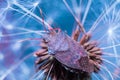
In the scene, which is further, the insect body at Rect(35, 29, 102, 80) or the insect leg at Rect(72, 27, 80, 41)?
the insect leg at Rect(72, 27, 80, 41)

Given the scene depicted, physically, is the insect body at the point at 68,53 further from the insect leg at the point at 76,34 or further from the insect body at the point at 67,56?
the insect leg at the point at 76,34

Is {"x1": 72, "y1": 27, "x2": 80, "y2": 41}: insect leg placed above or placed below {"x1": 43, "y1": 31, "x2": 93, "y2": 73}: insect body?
above

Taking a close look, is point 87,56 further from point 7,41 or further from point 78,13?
point 7,41

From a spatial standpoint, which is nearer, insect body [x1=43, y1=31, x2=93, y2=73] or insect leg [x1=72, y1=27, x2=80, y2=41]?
insect body [x1=43, y1=31, x2=93, y2=73]

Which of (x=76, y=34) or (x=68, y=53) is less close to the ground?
(x=76, y=34)

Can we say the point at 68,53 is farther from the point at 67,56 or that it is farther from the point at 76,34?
the point at 76,34

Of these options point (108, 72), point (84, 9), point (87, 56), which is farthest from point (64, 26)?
point (87, 56)

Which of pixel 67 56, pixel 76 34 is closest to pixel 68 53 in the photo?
pixel 67 56

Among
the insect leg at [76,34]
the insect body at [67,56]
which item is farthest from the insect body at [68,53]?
the insect leg at [76,34]

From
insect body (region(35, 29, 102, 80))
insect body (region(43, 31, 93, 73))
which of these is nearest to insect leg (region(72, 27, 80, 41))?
insect body (region(35, 29, 102, 80))

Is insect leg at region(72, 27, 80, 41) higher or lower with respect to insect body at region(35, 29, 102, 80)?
higher

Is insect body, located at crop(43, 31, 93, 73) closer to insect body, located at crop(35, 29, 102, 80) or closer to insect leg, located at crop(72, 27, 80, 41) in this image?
insect body, located at crop(35, 29, 102, 80)

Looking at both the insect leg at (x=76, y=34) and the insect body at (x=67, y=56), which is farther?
the insect leg at (x=76, y=34)
